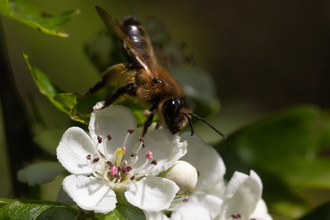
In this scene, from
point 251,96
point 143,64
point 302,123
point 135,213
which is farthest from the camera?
point 251,96

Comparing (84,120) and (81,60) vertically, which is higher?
(84,120)

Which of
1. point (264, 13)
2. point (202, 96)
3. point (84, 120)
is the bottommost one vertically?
point (264, 13)

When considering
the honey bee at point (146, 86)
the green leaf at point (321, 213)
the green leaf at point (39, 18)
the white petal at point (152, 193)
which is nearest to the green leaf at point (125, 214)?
the white petal at point (152, 193)

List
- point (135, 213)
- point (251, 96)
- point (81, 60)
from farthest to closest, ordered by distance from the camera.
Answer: point (251, 96) → point (81, 60) → point (135, 213)

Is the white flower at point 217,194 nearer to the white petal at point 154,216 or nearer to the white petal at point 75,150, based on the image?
the white petal at point 154,216

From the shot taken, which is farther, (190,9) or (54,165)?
(190,9)

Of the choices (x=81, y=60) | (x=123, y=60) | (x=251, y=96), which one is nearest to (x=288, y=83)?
(x=251, y=96)

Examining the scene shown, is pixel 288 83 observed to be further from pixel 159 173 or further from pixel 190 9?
pixel 159 173
